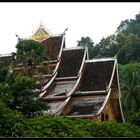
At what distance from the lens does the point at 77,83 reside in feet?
75.3

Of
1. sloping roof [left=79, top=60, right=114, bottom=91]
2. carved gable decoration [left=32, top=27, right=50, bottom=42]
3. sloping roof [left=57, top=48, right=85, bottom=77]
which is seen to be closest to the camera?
sloping roof [left=79, top=60, right=114, bottom=91]

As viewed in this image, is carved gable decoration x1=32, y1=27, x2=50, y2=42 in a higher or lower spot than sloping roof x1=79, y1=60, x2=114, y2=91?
higher

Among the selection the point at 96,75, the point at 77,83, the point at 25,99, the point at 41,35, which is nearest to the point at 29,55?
the point at 77,83

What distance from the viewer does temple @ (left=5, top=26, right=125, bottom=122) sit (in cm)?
2162

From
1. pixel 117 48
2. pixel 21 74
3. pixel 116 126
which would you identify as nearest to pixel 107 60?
pixel 21 74

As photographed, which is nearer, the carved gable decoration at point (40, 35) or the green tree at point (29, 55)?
the green tree at point (29, 55)

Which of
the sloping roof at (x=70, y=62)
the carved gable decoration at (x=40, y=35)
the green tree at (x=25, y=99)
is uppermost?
the carved gable decoration at (x=40, y=35)

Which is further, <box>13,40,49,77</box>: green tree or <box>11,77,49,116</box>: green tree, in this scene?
<box>13,40,49,77</box>: green tree

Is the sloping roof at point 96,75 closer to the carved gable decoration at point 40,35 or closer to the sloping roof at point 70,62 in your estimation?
the sloping roof at point 70,62

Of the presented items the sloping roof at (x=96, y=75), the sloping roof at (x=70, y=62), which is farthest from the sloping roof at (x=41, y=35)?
the sloping roof at (x=96, y=75)

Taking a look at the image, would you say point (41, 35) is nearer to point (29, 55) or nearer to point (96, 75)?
point (96, 75)

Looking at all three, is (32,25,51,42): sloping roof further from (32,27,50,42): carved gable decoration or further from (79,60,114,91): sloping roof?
(79,60,114,91): sloping roof

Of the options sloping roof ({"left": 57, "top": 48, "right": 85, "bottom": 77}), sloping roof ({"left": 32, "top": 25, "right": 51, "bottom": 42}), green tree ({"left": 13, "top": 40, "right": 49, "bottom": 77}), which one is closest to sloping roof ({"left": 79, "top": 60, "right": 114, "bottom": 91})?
sloping roof ({"left": 57, "top": 48, "right": 85, "bottom": 77})

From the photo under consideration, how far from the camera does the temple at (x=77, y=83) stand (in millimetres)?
21625
